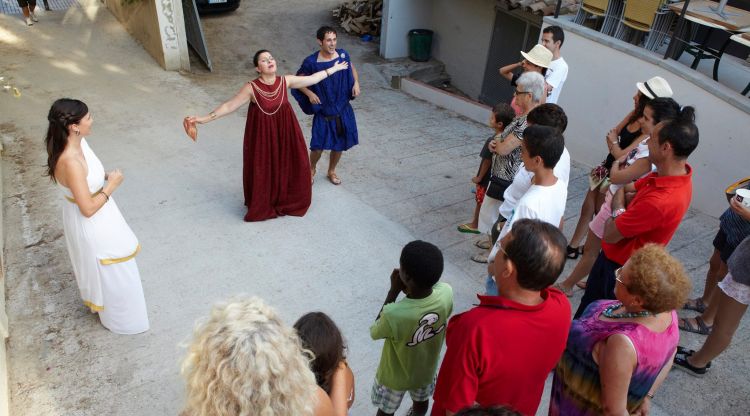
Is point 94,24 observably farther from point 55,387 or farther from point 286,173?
point 55,387

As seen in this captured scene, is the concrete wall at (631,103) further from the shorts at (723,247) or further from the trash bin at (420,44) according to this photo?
the trash bin at (420,44)

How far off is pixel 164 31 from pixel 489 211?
671 cm

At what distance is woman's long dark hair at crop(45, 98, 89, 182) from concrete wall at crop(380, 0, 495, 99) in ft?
30.0

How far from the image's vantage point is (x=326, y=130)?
5.45 meters

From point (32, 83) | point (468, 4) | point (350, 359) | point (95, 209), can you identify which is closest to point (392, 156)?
point (350, 359)

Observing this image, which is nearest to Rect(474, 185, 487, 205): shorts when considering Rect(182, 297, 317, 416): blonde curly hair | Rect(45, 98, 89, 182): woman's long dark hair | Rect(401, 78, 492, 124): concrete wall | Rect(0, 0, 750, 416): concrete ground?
Rect(0, 0, 750, 416): concrete ground

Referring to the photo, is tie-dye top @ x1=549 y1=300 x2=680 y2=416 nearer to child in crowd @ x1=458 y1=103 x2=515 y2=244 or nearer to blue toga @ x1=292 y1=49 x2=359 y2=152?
child in crowd @ x1=458 y1=103 x2=515 y2=244

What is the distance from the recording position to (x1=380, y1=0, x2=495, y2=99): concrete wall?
11.2 meters

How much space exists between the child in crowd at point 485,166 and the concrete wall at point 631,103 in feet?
7.96

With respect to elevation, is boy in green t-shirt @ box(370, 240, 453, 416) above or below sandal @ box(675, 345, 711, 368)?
above

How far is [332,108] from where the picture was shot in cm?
541

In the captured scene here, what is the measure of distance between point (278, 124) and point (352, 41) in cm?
813

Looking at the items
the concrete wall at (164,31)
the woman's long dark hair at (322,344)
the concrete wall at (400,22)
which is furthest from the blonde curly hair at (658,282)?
the concrete wall at (400,22)

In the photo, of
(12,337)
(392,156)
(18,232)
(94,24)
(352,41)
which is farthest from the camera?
(352,41)
